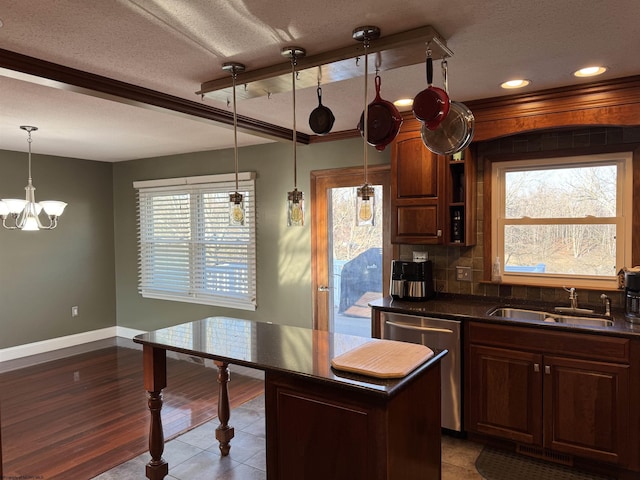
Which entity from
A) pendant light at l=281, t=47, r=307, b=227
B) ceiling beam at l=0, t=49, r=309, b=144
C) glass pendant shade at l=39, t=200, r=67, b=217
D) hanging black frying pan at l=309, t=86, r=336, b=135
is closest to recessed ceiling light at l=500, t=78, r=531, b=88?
hanging black frying pan at l=309, t=86, r=336, b=135

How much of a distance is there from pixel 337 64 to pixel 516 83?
4.04ft

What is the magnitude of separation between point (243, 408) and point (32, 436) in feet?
5.12

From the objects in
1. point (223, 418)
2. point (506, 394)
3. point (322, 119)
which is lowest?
point (223, 418)

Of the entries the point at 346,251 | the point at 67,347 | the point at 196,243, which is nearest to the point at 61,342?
the point at 67,347

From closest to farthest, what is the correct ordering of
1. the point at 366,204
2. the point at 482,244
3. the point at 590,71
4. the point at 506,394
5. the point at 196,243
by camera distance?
1. the point at 366,204
2. the point at 590,71
3. the point at 506,394
4. the point at 482,244
5. the point at 196,243

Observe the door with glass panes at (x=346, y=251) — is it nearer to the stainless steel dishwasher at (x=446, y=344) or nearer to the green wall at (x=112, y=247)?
the green wall at (x=112, y=247)

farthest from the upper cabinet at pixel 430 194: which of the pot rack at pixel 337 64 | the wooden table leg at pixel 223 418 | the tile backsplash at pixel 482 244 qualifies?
the wooden table leg at pixel 223 418

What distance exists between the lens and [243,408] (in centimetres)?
384

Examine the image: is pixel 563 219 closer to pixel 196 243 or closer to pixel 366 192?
pixel 366 192

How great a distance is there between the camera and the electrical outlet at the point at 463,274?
11.9 feet

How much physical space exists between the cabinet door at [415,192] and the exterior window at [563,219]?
481mm

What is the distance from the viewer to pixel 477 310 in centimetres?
319

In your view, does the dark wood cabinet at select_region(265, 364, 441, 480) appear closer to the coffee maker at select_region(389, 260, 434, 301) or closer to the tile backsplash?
the coffee maker at select_region(389, 260, 434, 301)

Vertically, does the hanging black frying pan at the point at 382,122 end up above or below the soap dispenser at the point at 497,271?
above
